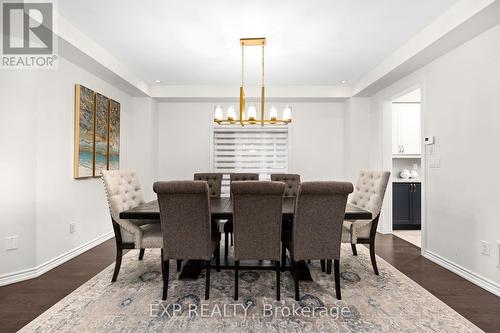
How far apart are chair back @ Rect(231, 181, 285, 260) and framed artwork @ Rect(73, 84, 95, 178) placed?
2.40m

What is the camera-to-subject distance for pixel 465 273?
261 centimetres

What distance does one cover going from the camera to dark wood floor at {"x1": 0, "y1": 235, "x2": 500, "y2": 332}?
1.91m

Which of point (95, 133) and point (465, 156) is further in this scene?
point (95, 133)

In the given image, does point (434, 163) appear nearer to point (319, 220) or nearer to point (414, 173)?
point (414, 173)

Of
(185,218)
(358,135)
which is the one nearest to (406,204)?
(358,135)

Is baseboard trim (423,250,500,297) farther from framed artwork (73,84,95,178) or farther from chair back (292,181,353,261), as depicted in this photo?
framed artwork (73,84,95,178)

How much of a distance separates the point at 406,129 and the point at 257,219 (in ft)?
13.3

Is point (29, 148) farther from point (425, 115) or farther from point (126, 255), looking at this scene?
point (425, 115)

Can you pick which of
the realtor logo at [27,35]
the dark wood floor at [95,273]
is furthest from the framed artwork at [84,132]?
the dark wood floor at [95,273]

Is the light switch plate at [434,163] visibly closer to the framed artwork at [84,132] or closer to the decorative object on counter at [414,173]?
the decorative object on counter at [414,173]

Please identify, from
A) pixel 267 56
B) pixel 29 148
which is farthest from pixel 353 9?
pixel 29 148

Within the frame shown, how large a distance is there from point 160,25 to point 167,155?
2.80m

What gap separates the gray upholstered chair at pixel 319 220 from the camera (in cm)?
199

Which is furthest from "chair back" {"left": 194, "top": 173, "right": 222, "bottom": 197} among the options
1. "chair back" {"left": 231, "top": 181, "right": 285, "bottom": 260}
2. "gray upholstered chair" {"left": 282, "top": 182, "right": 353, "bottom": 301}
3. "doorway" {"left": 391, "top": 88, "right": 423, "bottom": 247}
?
"doorway" {"left": 391, "top": 88, "right": 423, "bottom": 247}
